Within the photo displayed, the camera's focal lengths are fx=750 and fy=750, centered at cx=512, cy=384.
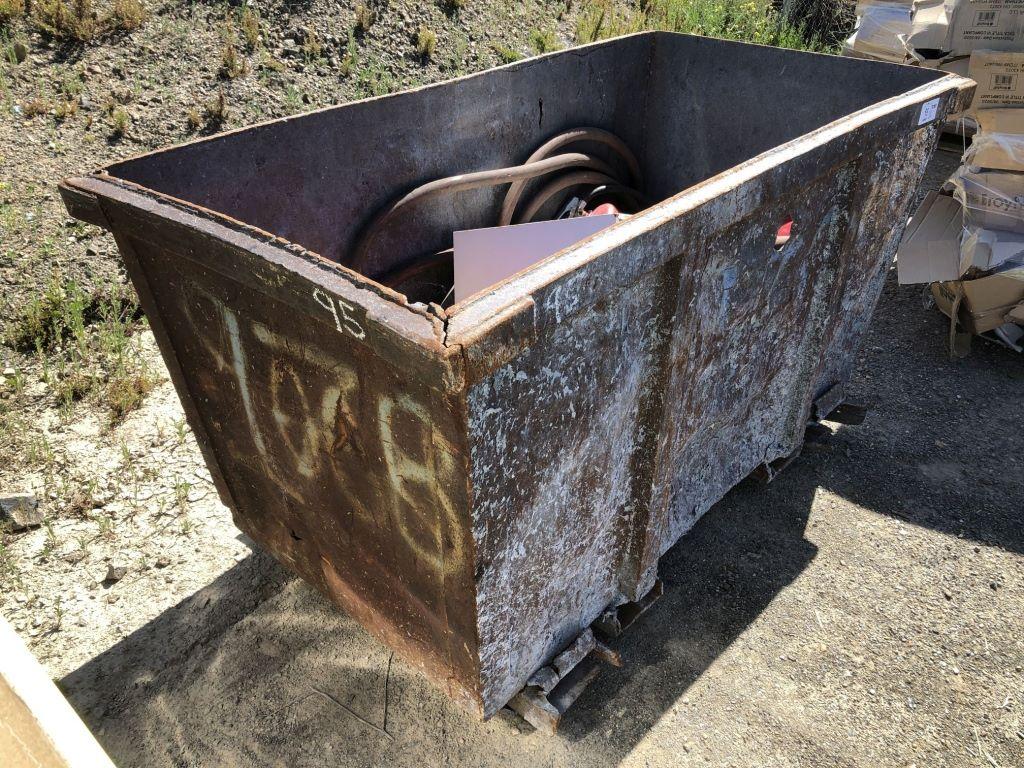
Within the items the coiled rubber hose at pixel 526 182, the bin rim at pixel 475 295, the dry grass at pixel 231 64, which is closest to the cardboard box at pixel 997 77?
the coiled rubber hose at pixel 526 182

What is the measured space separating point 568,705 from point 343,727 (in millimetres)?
650

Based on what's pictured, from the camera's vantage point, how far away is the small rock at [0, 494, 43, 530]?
9.07 feet

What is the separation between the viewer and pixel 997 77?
357cm

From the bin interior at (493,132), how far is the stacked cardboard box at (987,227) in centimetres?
114

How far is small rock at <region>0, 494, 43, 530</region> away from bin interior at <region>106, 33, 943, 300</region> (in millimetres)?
1415

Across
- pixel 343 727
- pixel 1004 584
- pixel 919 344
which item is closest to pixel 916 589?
pixel 1004 584

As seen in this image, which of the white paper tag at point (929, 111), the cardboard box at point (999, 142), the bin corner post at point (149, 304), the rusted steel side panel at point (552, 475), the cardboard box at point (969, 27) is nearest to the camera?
the rusted steel side panel at point (552, 475)

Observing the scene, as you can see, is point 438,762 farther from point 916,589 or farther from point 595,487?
point 916,589

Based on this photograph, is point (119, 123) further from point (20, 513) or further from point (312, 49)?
point (20, 513)

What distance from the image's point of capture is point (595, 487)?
1882 mm

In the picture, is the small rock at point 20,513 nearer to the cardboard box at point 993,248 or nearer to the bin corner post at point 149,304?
the bin corner post at point 149,304

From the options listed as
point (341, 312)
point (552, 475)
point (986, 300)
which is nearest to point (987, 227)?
point (986, 300)

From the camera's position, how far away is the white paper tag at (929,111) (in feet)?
7.68

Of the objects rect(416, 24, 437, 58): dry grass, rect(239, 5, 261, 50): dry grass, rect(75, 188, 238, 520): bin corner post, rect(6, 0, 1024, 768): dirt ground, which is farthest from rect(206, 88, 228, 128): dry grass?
rect(75, 188, 238, 520): bin corner post
